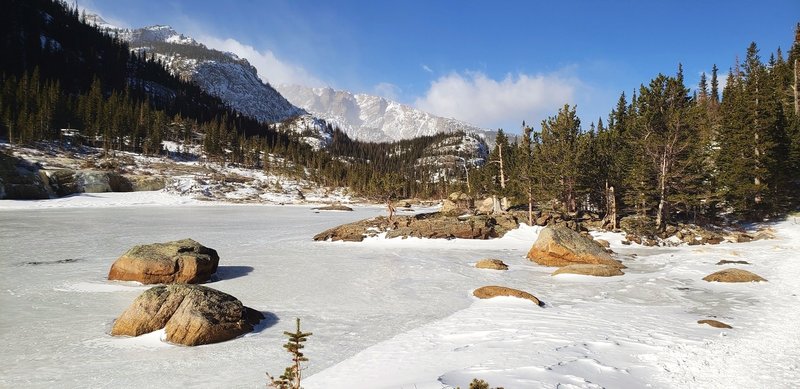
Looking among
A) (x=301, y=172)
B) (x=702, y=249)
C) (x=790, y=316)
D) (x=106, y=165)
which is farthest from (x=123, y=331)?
(x=301, y=172)

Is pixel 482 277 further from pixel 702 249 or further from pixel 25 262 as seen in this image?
pixel 25 262

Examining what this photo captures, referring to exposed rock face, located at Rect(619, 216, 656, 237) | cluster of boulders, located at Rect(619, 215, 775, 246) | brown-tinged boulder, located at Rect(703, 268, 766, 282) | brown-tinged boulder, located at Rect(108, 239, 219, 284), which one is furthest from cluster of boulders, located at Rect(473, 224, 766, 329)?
brown-tinged boulder, located at Rect(108, 239, 219, 284)

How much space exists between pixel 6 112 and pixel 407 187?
4594 inches

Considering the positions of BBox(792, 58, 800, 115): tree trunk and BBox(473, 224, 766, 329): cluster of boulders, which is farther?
BBox(792, 58, 800, 115): tree trunk

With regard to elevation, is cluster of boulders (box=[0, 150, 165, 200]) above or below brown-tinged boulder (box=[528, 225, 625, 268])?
above

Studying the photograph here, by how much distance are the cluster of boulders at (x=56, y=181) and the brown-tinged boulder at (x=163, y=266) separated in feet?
210

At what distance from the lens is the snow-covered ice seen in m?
7.95

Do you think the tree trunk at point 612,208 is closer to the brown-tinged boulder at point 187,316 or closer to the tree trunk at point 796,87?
the brown-tinged boulder at point 187,316

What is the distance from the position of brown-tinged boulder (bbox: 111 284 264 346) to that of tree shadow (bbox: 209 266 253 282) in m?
7.11

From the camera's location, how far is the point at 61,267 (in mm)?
19469

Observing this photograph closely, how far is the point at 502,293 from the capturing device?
49.6 ft

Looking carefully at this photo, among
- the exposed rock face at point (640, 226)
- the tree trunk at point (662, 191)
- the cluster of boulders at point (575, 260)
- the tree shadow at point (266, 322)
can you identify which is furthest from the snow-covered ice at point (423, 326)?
the tree trunk at point (662, 191)

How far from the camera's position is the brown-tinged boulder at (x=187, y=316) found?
10156 millimetres

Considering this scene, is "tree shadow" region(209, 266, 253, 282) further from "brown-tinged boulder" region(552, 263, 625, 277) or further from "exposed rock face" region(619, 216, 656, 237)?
"exposed rock face" region(619, 216, 656, 237)
